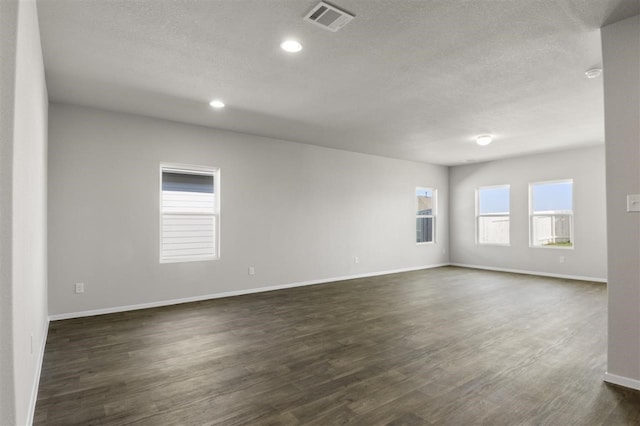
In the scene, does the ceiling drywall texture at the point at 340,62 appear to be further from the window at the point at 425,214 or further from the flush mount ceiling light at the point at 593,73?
the window at the point at 425,214

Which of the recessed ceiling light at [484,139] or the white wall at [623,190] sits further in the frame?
the recessed ceiling light at [484,139]

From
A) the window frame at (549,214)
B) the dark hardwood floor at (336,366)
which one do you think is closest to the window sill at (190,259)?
the dark hardwood floor at (336,366)

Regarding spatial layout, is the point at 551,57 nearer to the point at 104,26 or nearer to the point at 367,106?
the point at 367,106

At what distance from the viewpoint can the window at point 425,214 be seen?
28.0 feet

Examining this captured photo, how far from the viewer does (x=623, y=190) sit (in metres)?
2.37

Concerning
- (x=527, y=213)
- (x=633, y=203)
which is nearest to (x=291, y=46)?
(x=633, y=203)

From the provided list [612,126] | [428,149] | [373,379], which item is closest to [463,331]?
[373,379]

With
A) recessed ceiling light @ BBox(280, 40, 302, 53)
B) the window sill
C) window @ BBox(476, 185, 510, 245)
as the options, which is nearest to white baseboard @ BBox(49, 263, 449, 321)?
the window sill

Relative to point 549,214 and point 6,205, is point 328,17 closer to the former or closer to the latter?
point 6,205

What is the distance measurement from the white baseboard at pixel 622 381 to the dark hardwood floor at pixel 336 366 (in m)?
0.06

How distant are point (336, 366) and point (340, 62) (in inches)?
105

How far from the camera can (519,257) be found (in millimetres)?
7633

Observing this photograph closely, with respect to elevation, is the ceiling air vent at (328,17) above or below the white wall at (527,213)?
above

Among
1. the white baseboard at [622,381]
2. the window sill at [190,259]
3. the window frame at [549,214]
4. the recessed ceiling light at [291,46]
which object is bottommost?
the white baseboard at [622,381]
